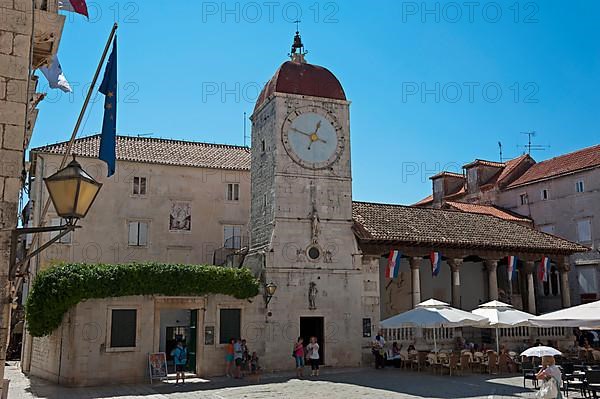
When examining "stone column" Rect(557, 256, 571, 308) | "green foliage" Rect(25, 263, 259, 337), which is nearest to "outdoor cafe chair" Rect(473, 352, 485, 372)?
"green foliage" Rect(25, 263, 259, 337)

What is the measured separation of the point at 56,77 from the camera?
42.4ft

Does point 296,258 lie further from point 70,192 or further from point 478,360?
point 70,192

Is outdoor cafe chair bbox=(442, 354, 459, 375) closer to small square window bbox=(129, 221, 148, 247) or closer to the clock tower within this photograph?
the clock tower

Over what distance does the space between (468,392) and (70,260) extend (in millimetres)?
18603

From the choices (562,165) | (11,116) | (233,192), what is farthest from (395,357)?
(562,165)

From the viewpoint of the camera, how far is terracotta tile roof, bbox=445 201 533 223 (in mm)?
35147

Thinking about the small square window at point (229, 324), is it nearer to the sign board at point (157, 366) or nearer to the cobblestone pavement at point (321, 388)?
the cobblestone pavement at point (321, 388)

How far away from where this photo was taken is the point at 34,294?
19531 mm

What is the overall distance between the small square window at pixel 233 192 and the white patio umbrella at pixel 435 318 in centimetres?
1263

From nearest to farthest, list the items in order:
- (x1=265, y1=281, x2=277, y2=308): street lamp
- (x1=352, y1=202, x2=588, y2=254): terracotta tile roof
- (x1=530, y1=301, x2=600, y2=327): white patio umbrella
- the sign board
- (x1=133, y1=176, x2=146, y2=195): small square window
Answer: (x1=530, y1=301, x2=600, y2=327): white patio umbrella → the sign board → (x1=265, y1=281, x2=277, y2=308): street lamp → (x1=352, y1=202, x2=588, y2=254): terracotta tile roof → (x1=133, y1=176, x2=146, y2=195): small square window

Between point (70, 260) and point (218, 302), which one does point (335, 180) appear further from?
point (70, 260)

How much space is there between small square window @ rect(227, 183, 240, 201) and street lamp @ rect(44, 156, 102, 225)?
82.4 ft

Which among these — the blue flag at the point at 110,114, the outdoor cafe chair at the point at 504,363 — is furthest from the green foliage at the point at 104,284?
the outdoor cafe chair at the point at 504,363

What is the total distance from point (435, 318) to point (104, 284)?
10.7 m
